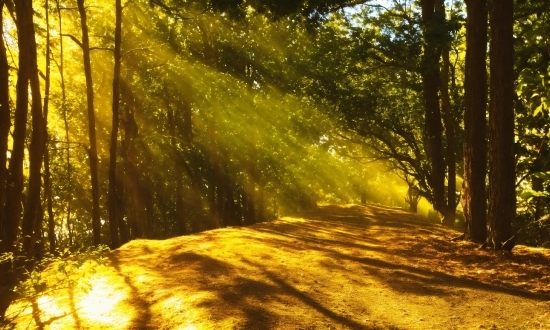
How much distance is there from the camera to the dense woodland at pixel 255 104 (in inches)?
434

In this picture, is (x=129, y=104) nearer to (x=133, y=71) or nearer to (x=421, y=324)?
(x=133, y=71)

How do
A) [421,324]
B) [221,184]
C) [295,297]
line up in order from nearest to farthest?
[421,324] → [295,297] → [221,184]

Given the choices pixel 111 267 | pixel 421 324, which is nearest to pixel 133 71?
pixel 111 267

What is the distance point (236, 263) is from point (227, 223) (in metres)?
21.5

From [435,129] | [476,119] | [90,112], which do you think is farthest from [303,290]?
[435,129]

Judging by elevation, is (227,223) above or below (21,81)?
below

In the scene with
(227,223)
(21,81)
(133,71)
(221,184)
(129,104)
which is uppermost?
(133,71)

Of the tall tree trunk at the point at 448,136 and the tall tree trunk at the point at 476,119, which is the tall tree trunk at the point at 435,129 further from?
the tall tree trunk at the point at 476,119

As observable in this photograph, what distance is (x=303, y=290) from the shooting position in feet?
25.6

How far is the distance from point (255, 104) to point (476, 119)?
16.4 metres

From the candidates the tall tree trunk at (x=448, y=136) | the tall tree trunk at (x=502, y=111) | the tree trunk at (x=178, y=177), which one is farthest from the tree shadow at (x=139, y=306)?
the tree trunk at (x=178, y=177)

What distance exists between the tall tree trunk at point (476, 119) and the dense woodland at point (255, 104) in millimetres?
31

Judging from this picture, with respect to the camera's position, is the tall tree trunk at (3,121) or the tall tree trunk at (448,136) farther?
the tall tree trunk at (448,136)

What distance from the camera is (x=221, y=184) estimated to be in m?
28.8
